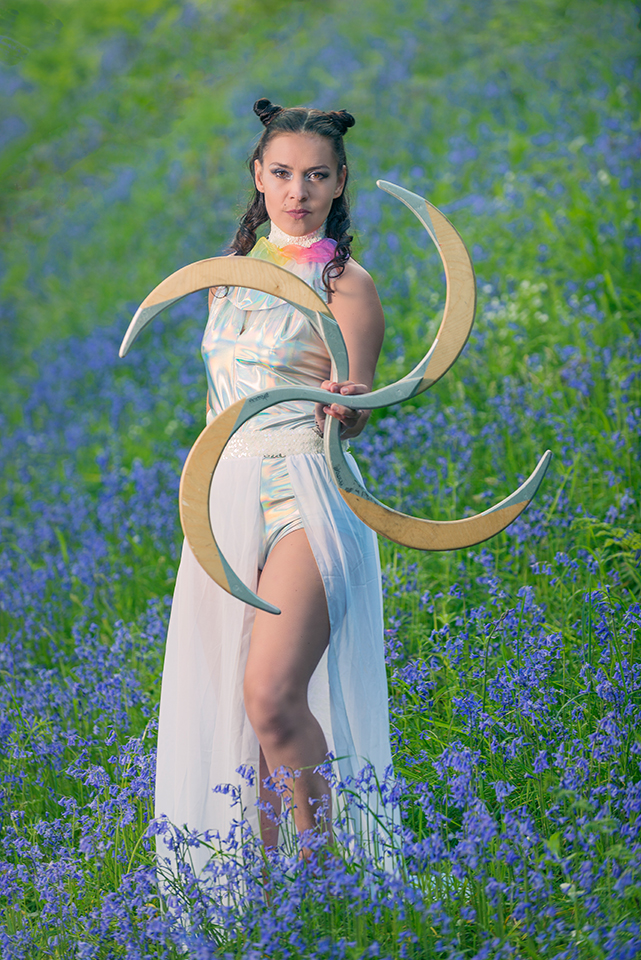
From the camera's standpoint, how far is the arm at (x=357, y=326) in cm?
236

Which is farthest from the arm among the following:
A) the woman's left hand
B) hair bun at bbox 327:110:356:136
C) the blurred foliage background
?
the blurred foliage background

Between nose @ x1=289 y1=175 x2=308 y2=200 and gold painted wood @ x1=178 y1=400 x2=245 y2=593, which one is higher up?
nose @ x1=289 y1=175 x2=308 y2=200

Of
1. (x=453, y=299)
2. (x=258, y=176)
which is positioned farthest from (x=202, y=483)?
(x=258, y=176)

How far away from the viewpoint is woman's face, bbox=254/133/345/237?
240 cm

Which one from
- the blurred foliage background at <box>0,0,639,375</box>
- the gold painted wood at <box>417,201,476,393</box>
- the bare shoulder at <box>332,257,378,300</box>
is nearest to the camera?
the gold painted wood at <box>417,201,476,393</box>

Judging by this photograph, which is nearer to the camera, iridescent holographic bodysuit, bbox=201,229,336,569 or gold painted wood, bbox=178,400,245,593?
gold painted wood, bbox=178,400,245,593

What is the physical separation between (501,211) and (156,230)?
3.49m

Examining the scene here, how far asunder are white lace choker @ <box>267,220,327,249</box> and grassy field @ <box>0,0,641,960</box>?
1.22 m

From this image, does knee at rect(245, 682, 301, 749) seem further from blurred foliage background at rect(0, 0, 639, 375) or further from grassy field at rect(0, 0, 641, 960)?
blurred foliage background at rect(0, 0, 639, 375)

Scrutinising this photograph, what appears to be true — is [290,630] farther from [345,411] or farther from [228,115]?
[228,115]

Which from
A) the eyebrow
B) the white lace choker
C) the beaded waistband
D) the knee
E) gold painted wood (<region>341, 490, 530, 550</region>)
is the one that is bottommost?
the knee

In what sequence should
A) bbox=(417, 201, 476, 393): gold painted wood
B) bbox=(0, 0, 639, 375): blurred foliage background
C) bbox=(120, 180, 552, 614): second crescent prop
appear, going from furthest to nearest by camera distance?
bbox=(0, 0, 639, 375): blurred foliage background < bbox=(417, 201, 476, 393): gold painted wood < bbox=(120, 180, 552, 614): second crescent prop

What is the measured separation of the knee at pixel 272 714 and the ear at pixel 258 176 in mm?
1303

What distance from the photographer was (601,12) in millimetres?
8383
